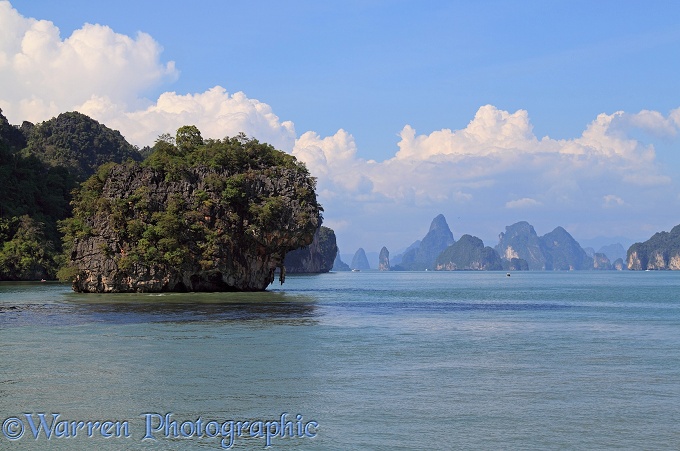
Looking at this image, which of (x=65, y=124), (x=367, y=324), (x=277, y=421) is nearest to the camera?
(x=277, y=421)

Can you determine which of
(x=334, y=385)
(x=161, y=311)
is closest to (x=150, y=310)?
(x=161, y=311)

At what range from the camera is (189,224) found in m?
53.8

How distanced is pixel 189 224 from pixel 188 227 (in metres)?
0.29

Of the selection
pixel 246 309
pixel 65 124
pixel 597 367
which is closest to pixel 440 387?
pixel 597 367

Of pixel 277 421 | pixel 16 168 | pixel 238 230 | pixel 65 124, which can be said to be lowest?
pixel 277 421

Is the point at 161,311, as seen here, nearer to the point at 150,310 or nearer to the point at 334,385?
the point at 150,310

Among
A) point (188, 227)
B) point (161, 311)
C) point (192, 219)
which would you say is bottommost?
point (161, 311)

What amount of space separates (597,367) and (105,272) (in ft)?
136

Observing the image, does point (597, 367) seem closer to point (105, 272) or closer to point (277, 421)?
point (277, 421)

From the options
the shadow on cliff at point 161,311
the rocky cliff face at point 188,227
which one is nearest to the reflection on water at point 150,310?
the shadow on cliff at point 161,311

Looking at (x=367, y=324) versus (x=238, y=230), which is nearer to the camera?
(x=367, y=324)

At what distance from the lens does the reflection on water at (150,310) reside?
1236 inches

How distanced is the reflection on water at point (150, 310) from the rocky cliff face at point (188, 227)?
5.13 meters

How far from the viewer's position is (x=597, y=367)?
1897 centimetres
